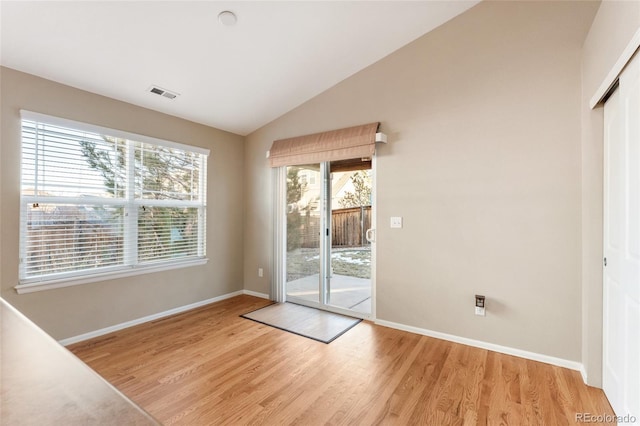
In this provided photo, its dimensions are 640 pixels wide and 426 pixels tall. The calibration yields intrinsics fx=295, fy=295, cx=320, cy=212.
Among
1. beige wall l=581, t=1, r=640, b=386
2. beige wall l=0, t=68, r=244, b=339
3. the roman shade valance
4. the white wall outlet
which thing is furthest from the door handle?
beige wall l=0, t=68, r=244, b=339

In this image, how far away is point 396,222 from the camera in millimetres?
3211

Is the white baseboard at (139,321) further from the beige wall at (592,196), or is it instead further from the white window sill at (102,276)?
the beige wall at (592,196)

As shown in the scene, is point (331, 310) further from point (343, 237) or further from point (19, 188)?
point (19, 188)

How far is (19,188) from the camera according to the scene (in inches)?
99.6

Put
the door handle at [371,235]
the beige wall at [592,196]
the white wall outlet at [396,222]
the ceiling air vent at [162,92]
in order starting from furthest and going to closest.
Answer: the door handle at [371,235] < the white wall outlet at [396,222] < the ceiling air vent at [162,92] < the beige wall at [592,196]

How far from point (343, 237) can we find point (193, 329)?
80.1 inches

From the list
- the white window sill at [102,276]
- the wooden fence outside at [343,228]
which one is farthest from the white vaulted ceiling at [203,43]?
the white window sill at [102,276]

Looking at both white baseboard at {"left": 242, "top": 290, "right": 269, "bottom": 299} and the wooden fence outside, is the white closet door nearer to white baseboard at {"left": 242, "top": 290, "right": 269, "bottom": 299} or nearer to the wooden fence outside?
the wooden fence outside

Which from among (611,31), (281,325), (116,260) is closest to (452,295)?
(281,325)

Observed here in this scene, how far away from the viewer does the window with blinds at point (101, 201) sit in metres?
2.63

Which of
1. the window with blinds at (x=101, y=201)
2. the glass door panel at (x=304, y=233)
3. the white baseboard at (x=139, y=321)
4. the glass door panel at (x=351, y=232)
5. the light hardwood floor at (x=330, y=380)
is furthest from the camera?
the glass door panel at (x=304, y=233)

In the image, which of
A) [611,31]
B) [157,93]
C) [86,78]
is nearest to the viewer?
[611,31]

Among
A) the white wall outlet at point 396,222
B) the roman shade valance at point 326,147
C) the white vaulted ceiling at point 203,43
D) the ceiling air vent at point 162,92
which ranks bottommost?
the white wall outlet at point 396,222

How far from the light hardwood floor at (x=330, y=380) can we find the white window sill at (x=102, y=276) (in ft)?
1.95
